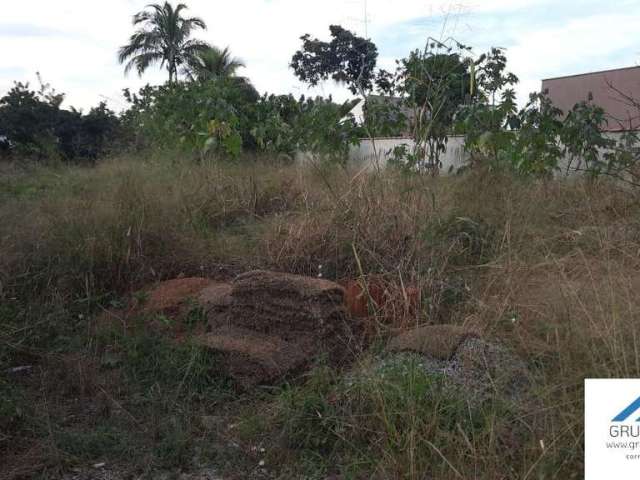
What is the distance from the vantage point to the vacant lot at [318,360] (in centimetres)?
239

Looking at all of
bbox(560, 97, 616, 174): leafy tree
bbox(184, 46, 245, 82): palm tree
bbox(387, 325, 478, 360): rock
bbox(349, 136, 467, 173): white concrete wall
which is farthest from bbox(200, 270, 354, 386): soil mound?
bbox(184, 46, 245, 82): palm tree

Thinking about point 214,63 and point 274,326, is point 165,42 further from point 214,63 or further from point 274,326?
point 274,326

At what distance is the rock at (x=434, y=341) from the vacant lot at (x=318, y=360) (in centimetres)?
11

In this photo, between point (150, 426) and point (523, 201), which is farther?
point (523, 201)

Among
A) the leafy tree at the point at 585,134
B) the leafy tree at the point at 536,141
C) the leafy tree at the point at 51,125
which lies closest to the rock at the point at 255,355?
the leafy tree at the point at 536,141

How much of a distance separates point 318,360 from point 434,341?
1.92ft

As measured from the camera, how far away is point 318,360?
10.3ft

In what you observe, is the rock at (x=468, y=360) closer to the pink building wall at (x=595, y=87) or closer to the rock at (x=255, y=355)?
the rock at (x=255, y=355)

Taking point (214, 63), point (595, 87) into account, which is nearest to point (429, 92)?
point (595, 87)

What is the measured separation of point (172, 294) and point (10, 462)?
66.2 inches

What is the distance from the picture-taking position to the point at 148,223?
4.76 meters

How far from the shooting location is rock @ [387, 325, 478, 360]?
2.92 metres

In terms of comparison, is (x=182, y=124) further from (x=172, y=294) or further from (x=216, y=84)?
(x=172, y=294)

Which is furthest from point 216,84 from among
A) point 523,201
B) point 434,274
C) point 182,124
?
point 434,274
